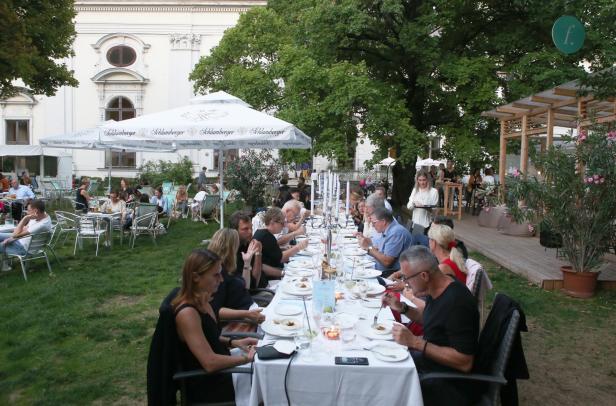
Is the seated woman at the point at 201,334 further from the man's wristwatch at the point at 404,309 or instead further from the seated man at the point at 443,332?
the man's wristwatch at the point at 404,309

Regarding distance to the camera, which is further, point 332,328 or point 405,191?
point 405,191

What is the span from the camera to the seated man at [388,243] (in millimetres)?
5637

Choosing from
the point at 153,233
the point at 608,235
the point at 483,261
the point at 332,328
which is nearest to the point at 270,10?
the point at 153,233

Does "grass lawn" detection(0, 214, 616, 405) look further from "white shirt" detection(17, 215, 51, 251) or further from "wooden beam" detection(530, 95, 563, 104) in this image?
"wooden beam" detection(530, 95, 563, 104)

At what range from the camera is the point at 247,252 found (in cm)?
473

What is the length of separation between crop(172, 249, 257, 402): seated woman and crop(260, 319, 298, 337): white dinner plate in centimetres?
20

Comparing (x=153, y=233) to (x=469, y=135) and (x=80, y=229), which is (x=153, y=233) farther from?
(x=469, y=135)

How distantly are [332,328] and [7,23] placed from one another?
13377 millimetres

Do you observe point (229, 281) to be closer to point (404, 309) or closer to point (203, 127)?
point (404, 309)

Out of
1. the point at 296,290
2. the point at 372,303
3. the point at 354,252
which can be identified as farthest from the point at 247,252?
the point at 354,252

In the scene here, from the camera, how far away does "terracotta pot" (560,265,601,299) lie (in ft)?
22.5

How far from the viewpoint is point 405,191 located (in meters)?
17.1

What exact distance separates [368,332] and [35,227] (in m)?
6.69

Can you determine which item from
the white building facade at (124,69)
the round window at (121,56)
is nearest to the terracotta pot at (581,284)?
the white building facade at (124,69)
